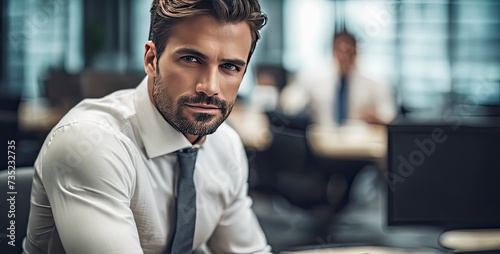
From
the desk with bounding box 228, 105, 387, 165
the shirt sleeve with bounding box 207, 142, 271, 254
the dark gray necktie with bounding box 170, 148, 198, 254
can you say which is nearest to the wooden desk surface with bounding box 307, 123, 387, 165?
the desk with bounding box 228, 105, 387, 165

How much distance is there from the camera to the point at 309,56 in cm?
715

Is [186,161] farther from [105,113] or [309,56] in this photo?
[309,56]

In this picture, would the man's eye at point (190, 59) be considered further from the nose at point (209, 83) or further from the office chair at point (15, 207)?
the office chair at point (15, 207)

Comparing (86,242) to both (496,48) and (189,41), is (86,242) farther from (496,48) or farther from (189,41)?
(496,48)

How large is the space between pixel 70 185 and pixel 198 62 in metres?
0.27

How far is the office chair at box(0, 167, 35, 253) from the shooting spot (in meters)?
1.21

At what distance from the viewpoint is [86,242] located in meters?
0.96

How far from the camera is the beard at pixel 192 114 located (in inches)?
41.5

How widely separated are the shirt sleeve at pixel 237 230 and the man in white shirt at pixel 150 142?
0.06 metres

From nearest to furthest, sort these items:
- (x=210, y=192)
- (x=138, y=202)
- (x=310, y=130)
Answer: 1. (x=138, y=202)
2. (x=210, y=192)
3. (x=310, y=130)

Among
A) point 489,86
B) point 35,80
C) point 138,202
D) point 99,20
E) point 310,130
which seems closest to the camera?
point 138,202

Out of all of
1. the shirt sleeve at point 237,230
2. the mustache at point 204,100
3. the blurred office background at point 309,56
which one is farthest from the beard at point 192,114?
the blurred office background at point 309,56

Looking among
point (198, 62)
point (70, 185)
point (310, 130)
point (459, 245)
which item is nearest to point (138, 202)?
point (70, 185)

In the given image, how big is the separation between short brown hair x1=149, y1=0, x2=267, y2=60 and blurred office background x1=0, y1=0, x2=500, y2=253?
2.34 meters
